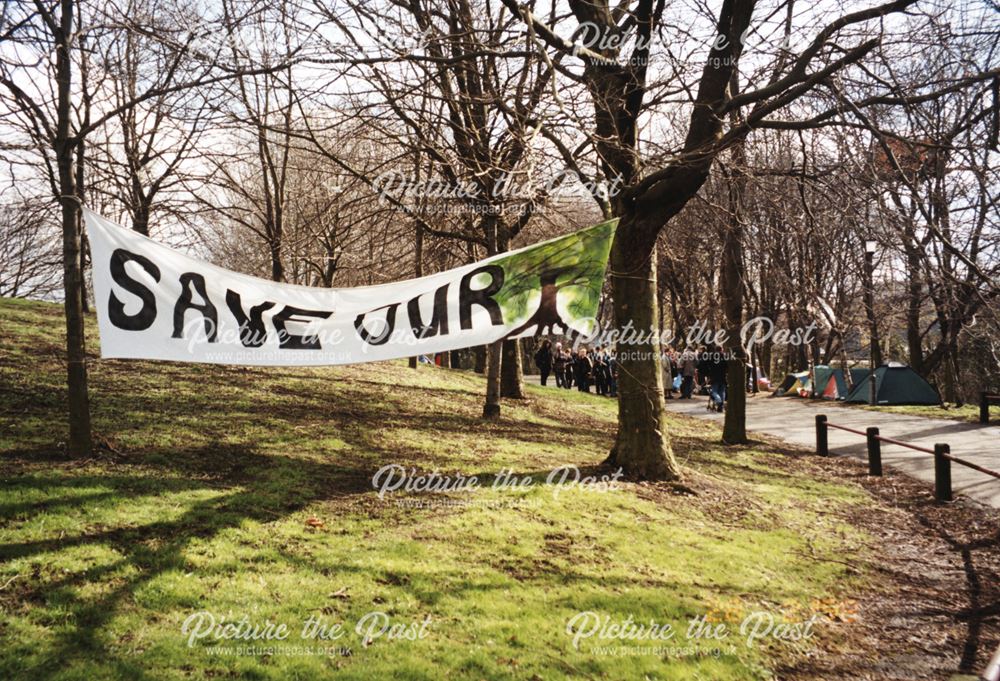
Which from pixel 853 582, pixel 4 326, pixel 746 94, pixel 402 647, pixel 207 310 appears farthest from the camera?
pixel 4 326

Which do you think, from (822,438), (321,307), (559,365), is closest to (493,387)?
(822,438)

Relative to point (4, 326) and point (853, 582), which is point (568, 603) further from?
point (4, 326)

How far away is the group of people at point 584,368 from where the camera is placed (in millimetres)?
25875

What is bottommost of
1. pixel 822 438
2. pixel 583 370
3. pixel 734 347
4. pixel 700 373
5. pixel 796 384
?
pixel 822 438

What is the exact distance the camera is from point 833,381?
2533 centimetres

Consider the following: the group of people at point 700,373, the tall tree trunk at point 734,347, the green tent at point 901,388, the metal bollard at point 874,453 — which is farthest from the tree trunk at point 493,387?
the green tent at point 901,388

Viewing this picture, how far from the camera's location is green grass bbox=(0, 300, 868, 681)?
4.37 metres

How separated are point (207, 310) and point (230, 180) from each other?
981cm

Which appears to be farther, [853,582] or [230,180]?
[230,180]

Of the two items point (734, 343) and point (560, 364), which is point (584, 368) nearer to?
point (560, 364)

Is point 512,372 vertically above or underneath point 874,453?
above

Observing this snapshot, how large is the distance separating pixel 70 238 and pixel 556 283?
5079mm

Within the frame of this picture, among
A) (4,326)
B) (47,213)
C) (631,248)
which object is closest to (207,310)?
(631,248)

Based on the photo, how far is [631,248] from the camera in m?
8.83
